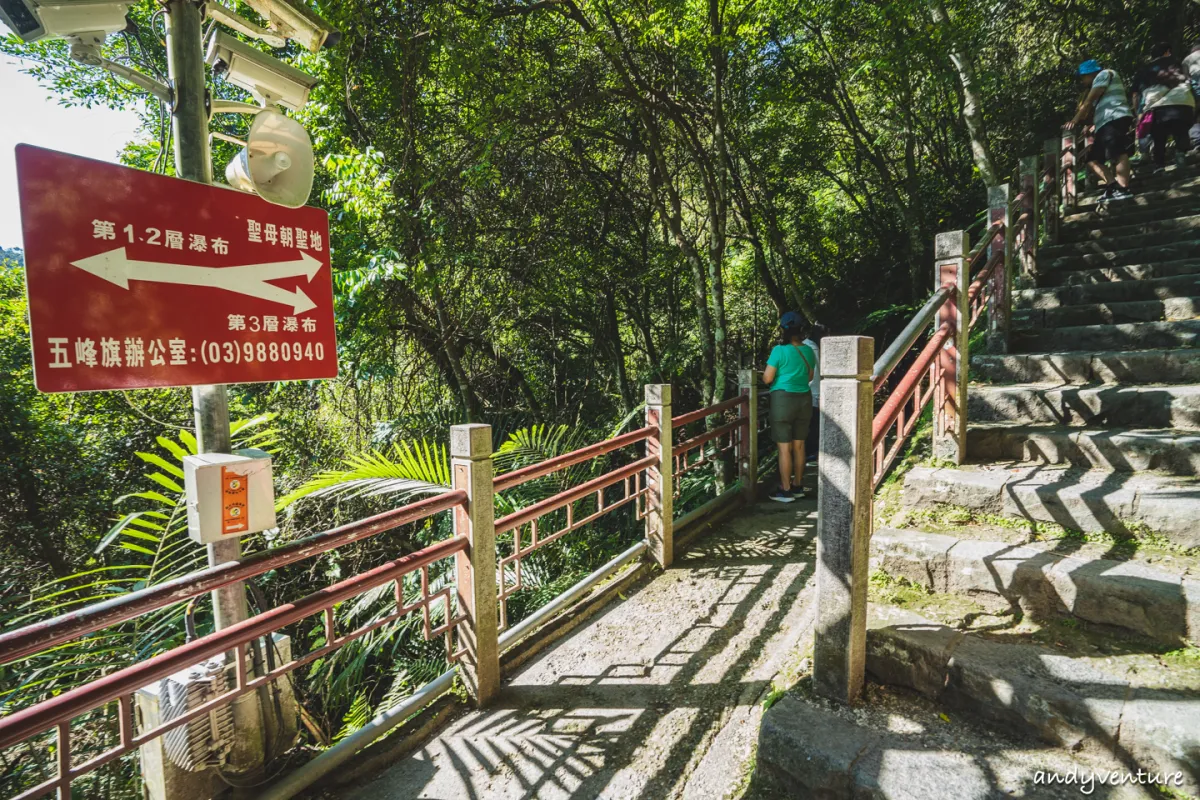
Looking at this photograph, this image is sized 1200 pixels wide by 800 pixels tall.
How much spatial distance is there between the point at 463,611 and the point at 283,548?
1153 millimetres

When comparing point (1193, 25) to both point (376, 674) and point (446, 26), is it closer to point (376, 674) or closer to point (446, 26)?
point (446, 26)

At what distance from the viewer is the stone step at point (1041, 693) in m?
1.91

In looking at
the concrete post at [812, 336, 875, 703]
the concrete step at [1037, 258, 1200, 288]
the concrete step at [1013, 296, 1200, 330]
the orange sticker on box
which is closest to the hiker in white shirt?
A: the concrete step at [1037, 258, 1200, 288]

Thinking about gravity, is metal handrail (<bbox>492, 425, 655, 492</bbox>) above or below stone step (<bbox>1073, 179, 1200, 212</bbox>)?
below

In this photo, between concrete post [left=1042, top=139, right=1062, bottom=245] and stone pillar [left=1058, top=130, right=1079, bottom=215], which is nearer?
concrete post [left=1042, top=139, right=1062, bottom=245]

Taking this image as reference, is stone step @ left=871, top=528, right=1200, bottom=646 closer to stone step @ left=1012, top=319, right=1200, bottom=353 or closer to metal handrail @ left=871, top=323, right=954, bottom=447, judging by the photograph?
metal handrail @ left=871, top=323, right=954, bottom=447

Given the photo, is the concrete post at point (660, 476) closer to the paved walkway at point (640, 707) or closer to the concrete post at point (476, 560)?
the paved walkway at point (640, 707)

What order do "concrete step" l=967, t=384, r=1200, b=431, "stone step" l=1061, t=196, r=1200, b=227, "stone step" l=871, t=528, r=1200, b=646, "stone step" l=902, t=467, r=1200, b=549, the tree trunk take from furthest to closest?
the tree trunk, "stone step" l=1061, t=196, r=1200, b=227, "concrete step" l=967, t=384, r=1200, b=431, "stone step" l=902, t=467, r=1200, b=549, "stone step" l=871, t=528, r=1200, b=646

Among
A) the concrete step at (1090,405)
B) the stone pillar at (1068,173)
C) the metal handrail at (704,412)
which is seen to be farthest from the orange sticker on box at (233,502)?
the stone pillar at (1068,173)

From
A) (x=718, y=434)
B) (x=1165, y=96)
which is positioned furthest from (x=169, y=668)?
(x=1165, y=96)

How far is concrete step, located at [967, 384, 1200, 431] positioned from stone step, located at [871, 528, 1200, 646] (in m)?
1.48

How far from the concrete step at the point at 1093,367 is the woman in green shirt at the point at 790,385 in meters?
1.43

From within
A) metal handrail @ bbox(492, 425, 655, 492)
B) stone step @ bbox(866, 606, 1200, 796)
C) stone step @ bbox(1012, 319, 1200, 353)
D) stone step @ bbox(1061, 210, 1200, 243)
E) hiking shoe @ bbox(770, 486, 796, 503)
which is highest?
stone step @ bbox(1061, 210, 1200, 243)

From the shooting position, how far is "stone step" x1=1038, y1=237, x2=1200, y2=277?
5.23 m
